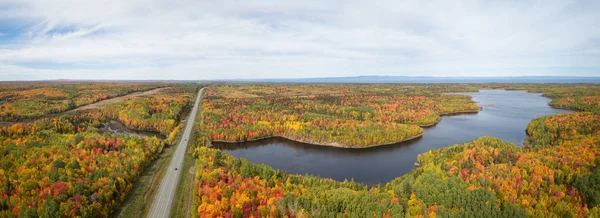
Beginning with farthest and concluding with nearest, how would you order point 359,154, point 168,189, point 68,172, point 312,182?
point 359,154, point 312,182, point 168,189, point 68,172

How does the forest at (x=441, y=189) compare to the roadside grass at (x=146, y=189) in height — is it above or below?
above

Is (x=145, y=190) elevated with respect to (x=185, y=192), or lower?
lower

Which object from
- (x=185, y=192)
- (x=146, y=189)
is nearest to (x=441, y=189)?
(x=185, y=192)

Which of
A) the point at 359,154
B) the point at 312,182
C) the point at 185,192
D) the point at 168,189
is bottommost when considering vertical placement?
the point at 359,154

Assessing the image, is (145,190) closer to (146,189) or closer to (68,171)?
(146,189)

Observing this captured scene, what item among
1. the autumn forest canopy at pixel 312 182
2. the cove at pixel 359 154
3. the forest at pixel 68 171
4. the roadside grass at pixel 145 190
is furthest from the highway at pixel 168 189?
the cove at pixel 359 154

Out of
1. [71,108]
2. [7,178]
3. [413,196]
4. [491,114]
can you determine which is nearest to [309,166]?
[413,196]

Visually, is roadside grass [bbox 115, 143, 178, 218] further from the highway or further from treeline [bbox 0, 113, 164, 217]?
treeline [bbox 0, 113, 164, 217]

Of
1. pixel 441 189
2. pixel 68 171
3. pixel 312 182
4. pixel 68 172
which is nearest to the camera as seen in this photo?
pixel 441 189

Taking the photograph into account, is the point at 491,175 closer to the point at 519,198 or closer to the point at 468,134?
the point at 519,198

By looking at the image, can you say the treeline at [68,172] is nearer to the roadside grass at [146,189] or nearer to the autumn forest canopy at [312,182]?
the autumn forest canopy at [312,182]

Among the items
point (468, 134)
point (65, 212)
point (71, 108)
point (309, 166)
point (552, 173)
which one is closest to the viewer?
point (65, 212)
